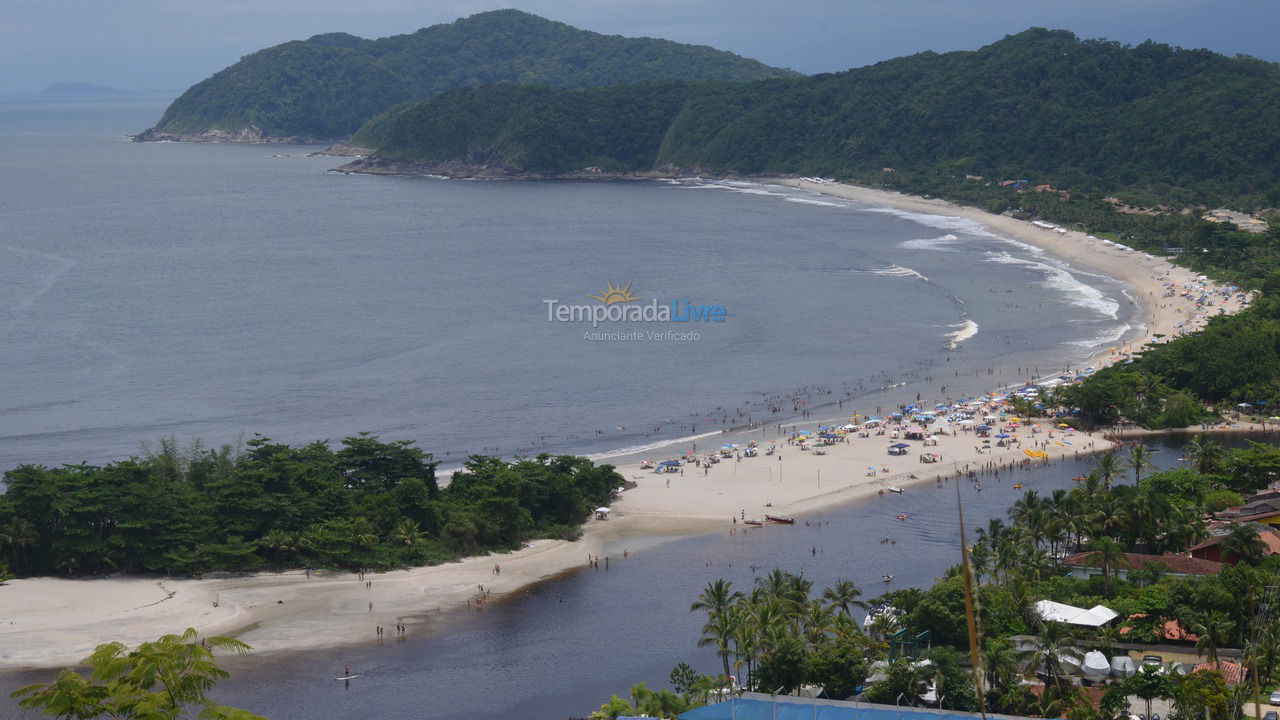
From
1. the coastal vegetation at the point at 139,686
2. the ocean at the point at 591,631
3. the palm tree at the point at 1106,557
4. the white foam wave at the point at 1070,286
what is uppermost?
the white foam wave at the point at 1070,286

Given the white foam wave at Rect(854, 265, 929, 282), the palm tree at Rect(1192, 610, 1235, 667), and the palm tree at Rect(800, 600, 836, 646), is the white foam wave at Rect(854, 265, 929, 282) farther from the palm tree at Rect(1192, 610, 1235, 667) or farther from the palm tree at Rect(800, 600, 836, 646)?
the palm tree at Rect(1192, 610, 1235, 667)

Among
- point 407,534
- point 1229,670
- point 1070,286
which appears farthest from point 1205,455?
point 1070,286

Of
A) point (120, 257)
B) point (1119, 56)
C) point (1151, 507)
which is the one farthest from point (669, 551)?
point (1119, 56)

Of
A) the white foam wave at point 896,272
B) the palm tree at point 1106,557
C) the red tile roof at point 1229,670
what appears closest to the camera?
the red tile roof at point 1229,670

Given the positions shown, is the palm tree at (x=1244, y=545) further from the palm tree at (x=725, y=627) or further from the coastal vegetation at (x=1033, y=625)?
the palm tree at (x=725, y=627)

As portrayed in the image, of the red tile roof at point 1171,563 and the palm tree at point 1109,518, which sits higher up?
the palm tree at point 1109,518

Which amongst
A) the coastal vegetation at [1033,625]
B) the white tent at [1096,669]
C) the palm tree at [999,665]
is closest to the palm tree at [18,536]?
the coastal vegetation at [1033,625]
